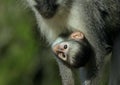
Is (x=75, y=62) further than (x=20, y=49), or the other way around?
(x=20, y=49)

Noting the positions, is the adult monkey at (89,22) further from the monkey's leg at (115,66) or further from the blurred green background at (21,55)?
the blurred green background at (21,55)

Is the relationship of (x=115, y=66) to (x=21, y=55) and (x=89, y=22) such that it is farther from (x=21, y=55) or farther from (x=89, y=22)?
(x=21, y=55)

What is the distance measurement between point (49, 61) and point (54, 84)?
0.31m

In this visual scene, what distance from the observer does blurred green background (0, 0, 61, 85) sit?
313 inches

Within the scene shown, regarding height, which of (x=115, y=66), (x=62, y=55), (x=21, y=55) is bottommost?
(x=21, y=55)

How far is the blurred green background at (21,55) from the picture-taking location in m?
7.96

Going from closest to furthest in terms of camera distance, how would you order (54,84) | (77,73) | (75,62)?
(75,62)
(77,73)
(54,84)

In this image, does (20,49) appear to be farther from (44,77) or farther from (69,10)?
(69,10)

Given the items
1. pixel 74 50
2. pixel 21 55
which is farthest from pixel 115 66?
pixel 21 55

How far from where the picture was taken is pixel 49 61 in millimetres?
8031

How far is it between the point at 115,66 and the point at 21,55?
2.33 meters

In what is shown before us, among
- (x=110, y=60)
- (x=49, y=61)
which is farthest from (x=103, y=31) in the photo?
(x=49, y=61)

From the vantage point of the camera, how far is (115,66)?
5.91 m

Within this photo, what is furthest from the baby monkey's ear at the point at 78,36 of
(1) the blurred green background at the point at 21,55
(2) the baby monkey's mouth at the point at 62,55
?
(1) the blurred green background at the point at 21,55
